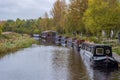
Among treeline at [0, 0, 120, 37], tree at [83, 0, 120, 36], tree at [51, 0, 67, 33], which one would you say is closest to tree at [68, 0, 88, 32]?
treeline at [0, 0, 120, 37]

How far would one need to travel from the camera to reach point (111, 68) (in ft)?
103

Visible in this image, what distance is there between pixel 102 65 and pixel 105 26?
19.9 meters

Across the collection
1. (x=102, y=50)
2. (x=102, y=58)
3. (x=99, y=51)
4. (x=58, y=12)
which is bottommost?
(x=102, y=58)

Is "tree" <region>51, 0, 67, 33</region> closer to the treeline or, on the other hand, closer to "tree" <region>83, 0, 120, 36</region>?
the treeline

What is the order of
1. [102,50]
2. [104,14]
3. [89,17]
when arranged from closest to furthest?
[102,50]
[104,14]
[89,17]

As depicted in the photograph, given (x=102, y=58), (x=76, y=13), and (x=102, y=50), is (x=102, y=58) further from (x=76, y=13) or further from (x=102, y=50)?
(x=76, y=13)

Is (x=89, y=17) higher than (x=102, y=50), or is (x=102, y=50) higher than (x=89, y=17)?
(x=89, y=17)

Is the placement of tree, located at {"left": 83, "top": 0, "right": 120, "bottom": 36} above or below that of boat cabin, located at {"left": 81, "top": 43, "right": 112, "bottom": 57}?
above

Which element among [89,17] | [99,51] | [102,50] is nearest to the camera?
[102,50]

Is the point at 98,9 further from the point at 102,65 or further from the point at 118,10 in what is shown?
the point at 102,65

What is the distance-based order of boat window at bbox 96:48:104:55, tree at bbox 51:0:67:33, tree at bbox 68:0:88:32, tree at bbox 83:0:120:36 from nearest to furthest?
→ boat window at bbox 96:48:104:55, tree at bbox 83:0:120:36, tree at bbox 68:0:88:32, tree at bbox 51:0:67:33

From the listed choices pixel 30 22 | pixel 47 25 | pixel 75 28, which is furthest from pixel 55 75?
pixel 30 22

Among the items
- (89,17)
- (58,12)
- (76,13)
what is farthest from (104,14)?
(58,12)

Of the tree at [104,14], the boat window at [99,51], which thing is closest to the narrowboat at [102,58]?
the boat window at [99,51]
